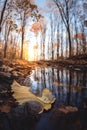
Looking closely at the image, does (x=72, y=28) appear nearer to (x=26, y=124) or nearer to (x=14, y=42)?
(x=14, y=42)

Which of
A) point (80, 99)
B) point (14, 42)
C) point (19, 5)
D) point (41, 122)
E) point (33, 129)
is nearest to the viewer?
point (33, 129)

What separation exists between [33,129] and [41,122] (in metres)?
0.33

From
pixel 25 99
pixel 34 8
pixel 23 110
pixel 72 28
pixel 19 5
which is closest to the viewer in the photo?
pixel 23 110

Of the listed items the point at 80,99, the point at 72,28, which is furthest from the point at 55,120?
the point at 72,28

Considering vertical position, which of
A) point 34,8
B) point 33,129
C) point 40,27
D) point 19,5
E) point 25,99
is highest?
point 40,27

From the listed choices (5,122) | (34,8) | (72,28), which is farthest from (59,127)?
(72,28)

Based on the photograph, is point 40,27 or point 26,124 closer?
point 26,124

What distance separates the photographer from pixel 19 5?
62.5 feet

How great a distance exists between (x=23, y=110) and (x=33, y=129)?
0.85 metres

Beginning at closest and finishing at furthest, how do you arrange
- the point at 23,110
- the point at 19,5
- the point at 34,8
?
the point at 23,110 < the point at 34,8 < the point at 19,5

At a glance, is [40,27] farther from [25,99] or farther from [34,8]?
[25,99]

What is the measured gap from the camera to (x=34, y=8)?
1529 centimetres

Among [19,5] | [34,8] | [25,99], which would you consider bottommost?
[25,99]

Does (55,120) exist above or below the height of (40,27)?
below
